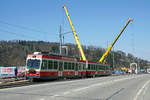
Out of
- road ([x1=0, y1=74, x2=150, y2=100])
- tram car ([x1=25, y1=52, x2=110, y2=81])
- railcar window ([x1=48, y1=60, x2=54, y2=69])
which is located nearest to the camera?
road ([x1=0, y1=74, x2=150, y2=100])

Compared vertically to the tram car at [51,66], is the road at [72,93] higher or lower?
lower

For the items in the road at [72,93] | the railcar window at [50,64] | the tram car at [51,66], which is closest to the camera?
the road at [72,93]

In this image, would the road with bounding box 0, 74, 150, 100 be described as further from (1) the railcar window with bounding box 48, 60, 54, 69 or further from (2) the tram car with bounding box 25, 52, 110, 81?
(1) the railcar window with bounding box 48, 60, 54, 69

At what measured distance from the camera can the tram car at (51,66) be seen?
24.9 metres

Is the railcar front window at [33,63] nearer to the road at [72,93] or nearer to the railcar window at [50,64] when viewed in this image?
the railcar window at [50,64]

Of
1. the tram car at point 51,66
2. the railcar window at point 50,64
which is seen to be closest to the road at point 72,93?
the tram car at point 51,66

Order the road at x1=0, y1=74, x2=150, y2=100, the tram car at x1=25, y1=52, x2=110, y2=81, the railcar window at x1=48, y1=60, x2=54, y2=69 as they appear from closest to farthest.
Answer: the road at x1=0, y1=74, x2=150, y2=100 → the tram car at x1=25, y1=52, x2=110, y2=81 → the railcar window at x1=48, y1=60, x2=54, y2=69

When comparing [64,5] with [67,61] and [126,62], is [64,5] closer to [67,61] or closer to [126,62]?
[67,61]

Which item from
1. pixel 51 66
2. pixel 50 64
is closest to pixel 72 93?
pixel 50 64

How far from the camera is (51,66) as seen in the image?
26750 millimetres

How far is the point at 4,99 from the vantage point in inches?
416

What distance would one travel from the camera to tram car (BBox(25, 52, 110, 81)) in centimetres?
2489

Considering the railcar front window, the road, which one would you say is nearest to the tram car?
the railcar front window

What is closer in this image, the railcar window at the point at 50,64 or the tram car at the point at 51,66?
the tram car at the point at 51,66
